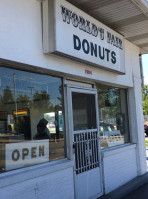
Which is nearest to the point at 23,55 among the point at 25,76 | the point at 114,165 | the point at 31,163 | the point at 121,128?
the point at 25,76

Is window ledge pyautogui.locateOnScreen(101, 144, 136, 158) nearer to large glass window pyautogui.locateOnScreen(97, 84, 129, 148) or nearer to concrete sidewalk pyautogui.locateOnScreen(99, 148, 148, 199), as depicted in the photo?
large glass window pyautogui.locateOnScreen(97, 84, 129, 148)

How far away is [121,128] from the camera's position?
6.90 m

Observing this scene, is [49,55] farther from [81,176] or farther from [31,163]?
[81,176]

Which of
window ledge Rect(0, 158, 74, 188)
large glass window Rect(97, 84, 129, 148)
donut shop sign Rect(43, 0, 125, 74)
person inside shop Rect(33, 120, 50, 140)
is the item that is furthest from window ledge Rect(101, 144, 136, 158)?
donut shop sign Rect(43, 0, 125, 74)

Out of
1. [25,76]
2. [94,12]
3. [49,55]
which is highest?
[94,12]

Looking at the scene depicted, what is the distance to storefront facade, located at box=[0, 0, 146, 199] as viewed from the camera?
144 inches

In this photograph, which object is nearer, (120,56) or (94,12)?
(94,12)

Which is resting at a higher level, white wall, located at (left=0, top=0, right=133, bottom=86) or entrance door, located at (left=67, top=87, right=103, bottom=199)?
white wall, located at (left=0, top=0, right=133, bottom=86)

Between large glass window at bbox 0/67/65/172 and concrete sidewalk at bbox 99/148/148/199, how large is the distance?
169 cm

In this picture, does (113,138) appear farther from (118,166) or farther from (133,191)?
(133,191)

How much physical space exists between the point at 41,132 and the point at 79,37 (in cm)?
183

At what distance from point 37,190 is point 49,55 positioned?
2.12 m

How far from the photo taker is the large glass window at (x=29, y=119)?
367cm

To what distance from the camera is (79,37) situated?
460 centimetres
